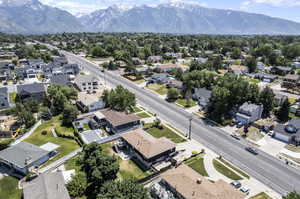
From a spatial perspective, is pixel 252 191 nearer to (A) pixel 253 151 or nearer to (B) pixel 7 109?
(A) pixel 253 151

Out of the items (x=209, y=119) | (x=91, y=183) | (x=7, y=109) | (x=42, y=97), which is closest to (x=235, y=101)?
Result: (x=209, y=119)

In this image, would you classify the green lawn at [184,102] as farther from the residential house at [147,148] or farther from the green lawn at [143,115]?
the residential house at [147,148]

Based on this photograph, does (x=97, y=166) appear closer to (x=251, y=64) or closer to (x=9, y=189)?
(x=9, y=189)

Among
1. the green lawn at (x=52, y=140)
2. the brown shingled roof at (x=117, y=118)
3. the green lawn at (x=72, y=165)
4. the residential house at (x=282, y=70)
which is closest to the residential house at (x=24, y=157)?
the green lawn at (x=52, y=140)

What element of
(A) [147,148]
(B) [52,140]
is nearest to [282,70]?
(A) [147,148]

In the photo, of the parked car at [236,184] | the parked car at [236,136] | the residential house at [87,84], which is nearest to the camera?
the parked car at [236,184]

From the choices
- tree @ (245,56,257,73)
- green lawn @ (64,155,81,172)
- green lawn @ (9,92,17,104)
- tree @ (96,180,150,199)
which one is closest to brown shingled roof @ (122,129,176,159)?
tree @ (96,180,150,199)
